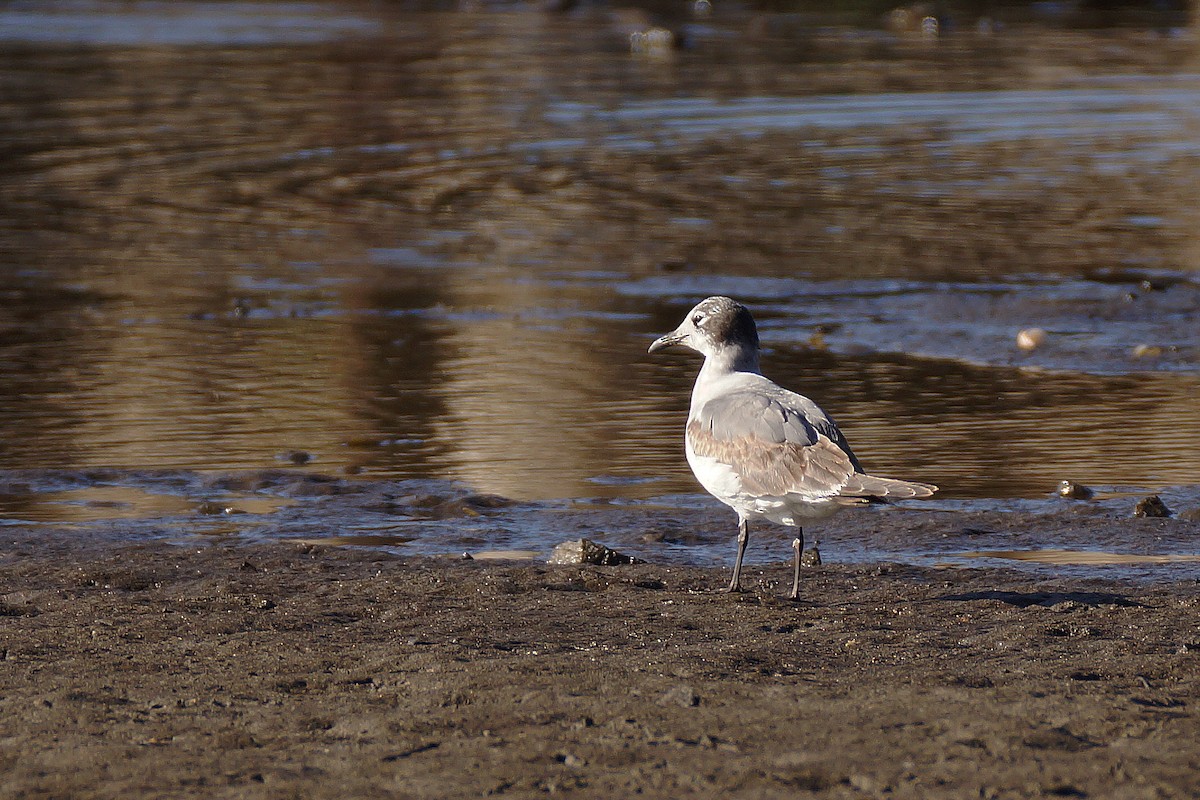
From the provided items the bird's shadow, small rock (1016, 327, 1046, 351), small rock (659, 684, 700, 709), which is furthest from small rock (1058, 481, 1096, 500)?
small rock (1016, 327, 1046, 351)

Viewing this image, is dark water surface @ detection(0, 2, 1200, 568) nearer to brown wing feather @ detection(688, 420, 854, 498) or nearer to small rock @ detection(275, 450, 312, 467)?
small rock @ detection(275, 450, 312, 467)

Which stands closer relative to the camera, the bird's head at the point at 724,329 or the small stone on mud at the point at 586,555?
the small stone on mud at the point at 586,555

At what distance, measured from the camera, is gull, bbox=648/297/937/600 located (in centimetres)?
542

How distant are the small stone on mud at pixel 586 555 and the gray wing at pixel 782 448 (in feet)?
1.51

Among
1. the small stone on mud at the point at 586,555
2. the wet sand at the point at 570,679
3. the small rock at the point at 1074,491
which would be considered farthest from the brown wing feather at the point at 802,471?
the small rock at the point at 1074,491

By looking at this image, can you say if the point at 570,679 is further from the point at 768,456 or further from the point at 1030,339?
the point at 1030,339

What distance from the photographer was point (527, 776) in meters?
3.96

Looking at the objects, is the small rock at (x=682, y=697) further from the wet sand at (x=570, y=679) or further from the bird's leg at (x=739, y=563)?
the bird's leg at (x=739, y=563)

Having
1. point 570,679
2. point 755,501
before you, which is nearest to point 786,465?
Result: point 755,501

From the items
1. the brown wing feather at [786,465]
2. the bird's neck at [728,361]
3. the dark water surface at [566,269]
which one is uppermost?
the bird's neck at [728,361]

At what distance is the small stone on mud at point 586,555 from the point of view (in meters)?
6.00

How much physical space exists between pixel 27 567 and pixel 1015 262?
26.2 ft

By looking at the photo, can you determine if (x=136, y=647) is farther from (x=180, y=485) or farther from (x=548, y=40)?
(x=548, y=40)

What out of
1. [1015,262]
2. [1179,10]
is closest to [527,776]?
[1015,262]
